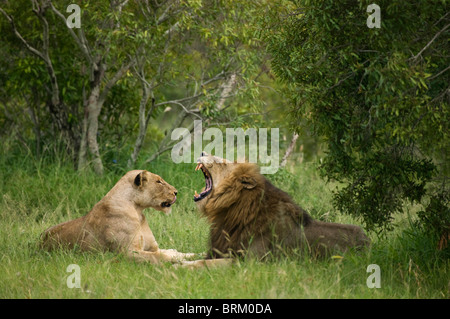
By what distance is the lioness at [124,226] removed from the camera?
6438 millimetres

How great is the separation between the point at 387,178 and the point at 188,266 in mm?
2025

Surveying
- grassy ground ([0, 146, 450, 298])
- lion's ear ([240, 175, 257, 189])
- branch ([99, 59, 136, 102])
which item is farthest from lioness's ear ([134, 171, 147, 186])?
branch ([99, 59, 136, 102])

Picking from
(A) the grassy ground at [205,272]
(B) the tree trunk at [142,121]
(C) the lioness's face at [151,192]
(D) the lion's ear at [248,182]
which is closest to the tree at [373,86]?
(A) the grassy ground at [205,272]

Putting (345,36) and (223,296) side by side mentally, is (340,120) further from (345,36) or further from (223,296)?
(223,296)

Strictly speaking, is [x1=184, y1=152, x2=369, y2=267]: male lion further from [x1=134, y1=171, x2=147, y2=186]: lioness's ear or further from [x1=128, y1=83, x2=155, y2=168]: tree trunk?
[x1=128, y1=83, x2=155, y2=168]: tree trunk

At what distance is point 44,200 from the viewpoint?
371 inches

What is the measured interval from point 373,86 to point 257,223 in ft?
5.23

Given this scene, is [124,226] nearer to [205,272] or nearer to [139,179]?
[139,179]

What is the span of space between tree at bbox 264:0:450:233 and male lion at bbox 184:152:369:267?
2.06 ft

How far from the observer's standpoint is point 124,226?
6.52 metres

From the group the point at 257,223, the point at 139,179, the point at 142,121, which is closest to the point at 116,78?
the point at 142,121

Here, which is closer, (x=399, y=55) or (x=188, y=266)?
(x=399, y=55)
